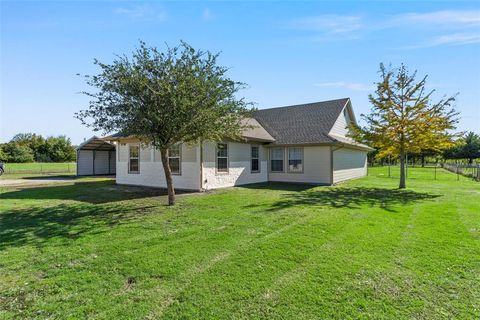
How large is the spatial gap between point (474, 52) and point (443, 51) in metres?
1.32

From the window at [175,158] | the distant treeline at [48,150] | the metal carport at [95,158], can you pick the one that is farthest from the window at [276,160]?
the distant treeline at [48,150]

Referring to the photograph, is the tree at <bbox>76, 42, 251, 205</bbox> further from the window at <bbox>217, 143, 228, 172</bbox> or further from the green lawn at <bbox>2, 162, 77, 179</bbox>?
the green lawn at <bbox>2, 162, 77, 179</bbox>

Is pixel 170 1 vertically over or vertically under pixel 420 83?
over

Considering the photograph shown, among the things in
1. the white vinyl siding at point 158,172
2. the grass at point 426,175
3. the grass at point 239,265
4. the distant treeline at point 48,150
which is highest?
the distant treeline at point 48,150

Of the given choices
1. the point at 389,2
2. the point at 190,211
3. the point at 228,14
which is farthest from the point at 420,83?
the point at 190,211

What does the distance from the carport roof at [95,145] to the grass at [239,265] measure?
17.0 meters

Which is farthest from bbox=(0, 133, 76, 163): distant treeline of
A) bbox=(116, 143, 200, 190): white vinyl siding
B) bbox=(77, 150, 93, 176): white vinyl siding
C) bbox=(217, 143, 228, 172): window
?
bbox=(217, 143, 228, 172): window

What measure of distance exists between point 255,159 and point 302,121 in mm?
4632

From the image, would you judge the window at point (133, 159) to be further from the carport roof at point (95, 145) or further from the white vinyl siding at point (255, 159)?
the carport roof at point (95, 145)

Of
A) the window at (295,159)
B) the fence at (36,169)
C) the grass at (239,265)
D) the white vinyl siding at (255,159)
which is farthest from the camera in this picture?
the fence at (36,169)

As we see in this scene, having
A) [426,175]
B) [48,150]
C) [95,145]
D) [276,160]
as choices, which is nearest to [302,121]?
[276,160]

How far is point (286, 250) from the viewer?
5.06m

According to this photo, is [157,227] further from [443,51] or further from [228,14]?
[443,51]

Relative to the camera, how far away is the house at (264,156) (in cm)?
1396
